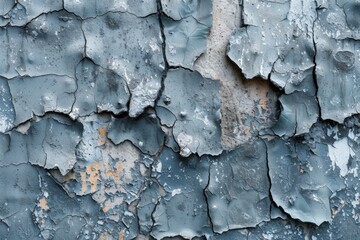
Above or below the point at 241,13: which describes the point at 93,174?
below

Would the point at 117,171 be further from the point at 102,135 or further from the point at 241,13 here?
the point at 241,13

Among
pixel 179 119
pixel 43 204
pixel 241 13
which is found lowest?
pixel 43 204

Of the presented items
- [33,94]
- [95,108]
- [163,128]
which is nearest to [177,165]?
[163,128]

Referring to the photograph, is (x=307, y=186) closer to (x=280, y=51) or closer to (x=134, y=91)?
(x=280, y=51)

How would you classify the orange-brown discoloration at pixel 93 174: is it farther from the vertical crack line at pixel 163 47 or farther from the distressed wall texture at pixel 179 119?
the vertical crack line at pixel 163 47

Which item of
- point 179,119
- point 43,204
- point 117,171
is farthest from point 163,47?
point 43,204

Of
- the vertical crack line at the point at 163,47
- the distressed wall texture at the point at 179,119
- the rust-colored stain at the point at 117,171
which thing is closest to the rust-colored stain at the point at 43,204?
the distressed wall texture at the point at 179,119

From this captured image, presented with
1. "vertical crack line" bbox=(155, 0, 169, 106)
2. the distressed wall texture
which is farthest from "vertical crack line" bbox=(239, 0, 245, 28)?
"vertical crack line" bbox=(155, 0, 169, 106)

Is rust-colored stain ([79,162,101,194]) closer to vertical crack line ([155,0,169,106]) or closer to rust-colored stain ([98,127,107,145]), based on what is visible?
rust-colored stain ([98,127,107,145])
